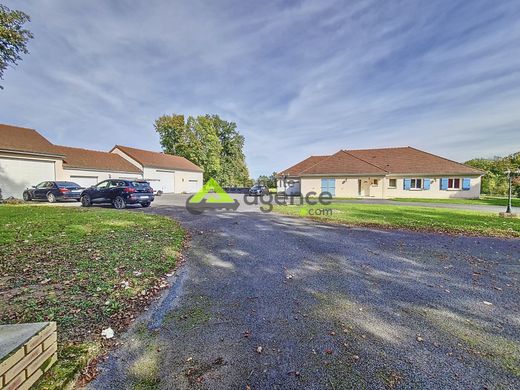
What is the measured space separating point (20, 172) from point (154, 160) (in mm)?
16520

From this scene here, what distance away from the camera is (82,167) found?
78.6ft

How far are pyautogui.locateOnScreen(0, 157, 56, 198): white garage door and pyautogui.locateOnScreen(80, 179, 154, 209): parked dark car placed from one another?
850cm

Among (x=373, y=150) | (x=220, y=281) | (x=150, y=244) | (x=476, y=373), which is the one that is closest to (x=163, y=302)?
(x=220, y=281)

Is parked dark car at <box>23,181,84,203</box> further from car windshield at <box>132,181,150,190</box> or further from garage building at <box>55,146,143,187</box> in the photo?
car windshield at <box>132,181,150,190</box>

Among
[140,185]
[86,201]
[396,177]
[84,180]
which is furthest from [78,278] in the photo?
[396,177]

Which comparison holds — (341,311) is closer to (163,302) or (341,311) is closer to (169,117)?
(163,302)

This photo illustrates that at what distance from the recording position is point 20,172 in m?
18.4

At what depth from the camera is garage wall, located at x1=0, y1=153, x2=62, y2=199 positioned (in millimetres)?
17625

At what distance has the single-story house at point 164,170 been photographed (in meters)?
31.6

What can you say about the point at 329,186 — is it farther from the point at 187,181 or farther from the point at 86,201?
the point at 86,201

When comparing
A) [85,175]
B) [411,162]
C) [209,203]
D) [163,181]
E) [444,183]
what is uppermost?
[411,162]

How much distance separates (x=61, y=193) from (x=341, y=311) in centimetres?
1914

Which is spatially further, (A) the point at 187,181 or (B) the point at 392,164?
(A) the point at 187,181

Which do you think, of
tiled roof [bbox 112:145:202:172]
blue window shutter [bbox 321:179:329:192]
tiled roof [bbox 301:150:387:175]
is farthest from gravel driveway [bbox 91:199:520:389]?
tiled roof [bbox 112:145:202:172]
